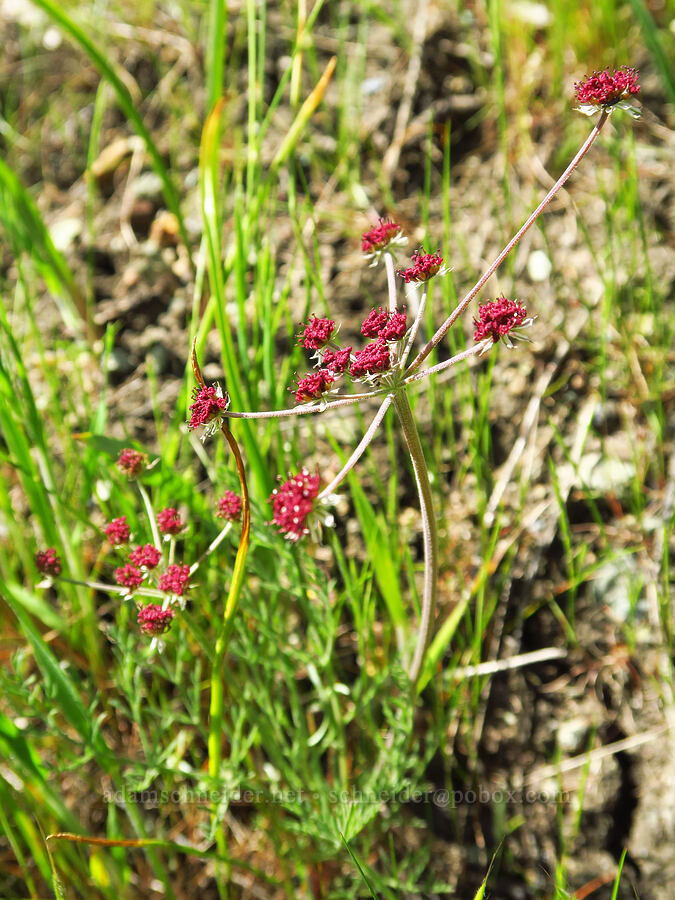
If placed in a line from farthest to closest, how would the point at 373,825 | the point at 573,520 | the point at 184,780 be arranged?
1. the point at 573,520
2. the point at 184,780
3. the point at 373,825

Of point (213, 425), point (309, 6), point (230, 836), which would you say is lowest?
point (230, 836)

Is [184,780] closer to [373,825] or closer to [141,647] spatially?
[141,647]

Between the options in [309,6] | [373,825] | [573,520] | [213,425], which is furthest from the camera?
[309,6]

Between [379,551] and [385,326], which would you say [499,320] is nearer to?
[385,326]

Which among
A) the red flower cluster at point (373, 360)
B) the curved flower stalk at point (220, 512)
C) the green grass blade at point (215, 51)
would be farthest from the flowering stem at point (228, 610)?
the green grass blade at point (215, 51)

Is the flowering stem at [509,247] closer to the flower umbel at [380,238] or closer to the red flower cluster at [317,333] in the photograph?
the red flower cluster at [317,333]

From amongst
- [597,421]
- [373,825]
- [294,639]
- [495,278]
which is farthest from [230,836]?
A: [495,278]
